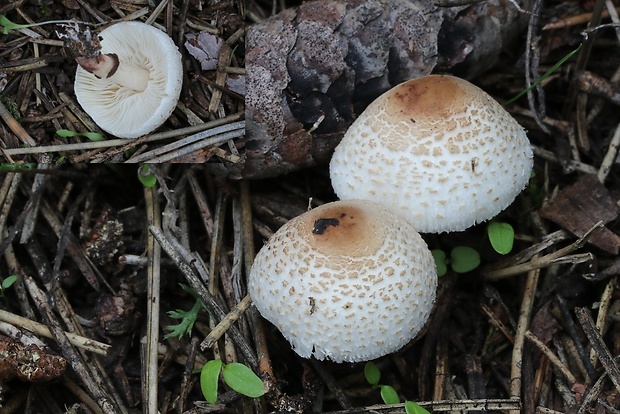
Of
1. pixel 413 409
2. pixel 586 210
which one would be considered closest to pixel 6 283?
pixel 413 409

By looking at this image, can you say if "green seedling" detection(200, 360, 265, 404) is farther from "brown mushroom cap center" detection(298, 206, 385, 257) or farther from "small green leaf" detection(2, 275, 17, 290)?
"small green leaf" detection(2, 275, 17, 290)

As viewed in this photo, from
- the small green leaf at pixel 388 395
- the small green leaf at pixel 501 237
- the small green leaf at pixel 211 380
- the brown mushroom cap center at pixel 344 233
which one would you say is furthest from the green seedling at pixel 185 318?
the small green leaf at pixel 501 237

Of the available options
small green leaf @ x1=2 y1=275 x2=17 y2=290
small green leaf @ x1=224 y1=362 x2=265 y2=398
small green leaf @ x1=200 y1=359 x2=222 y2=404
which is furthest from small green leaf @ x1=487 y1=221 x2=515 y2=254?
small green leaf @ x1=2 y1=275 x2=17 y2=290

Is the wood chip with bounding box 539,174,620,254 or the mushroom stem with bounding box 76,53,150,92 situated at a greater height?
the mushroom stem with bounding box 76,53,150,92

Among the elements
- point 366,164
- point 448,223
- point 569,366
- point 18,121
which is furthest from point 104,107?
point 569,366

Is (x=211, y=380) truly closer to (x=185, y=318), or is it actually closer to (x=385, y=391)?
(x=185, y=318)

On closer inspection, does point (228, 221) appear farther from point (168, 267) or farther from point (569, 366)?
point (569, 366)

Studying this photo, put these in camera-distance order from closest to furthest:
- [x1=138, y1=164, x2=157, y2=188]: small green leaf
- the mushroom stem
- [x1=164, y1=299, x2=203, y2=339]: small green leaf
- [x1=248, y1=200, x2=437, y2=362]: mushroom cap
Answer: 1. [x1=248, y1=200, x2=437, y2=362]: mushroom cap
2. the mushroom stem
3. [x1=164, y1=299, x2=203, y2=339]: small green leaf
4. [x1=138, y1=164, x2=157, y2=188]: small green leaf
